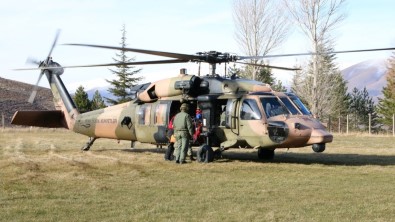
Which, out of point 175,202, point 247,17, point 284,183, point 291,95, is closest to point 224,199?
point 175,202

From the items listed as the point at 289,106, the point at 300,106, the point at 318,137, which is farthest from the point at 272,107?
the point at 318,137

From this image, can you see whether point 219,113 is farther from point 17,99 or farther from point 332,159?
point 17,99

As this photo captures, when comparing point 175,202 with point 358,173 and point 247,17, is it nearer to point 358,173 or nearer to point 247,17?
point 358,173

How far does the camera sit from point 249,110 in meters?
14.5

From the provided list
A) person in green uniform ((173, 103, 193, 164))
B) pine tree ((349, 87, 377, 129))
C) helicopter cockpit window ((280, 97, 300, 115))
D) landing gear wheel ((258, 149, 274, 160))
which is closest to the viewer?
helicopter cockpit window ((280, 97, 300, 115))

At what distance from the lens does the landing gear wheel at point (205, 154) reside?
48.0 ft

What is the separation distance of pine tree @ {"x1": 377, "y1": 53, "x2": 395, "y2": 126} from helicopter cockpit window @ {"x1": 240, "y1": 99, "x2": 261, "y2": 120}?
4058 centimetres

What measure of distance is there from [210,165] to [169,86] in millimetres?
3107

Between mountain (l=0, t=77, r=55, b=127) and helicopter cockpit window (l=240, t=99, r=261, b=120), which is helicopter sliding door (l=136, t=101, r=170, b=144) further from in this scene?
mountain (l=0, t=77, r=55, b=127)

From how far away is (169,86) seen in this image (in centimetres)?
1589

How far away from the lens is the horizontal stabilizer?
61.4 feet

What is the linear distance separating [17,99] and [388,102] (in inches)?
1569

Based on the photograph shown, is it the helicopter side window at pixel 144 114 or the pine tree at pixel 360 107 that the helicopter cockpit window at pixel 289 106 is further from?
the pine tree at pixel 360 107

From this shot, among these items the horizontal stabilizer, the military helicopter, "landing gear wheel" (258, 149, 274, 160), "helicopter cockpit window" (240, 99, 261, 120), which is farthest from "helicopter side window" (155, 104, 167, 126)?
the horizontal stabilizer
